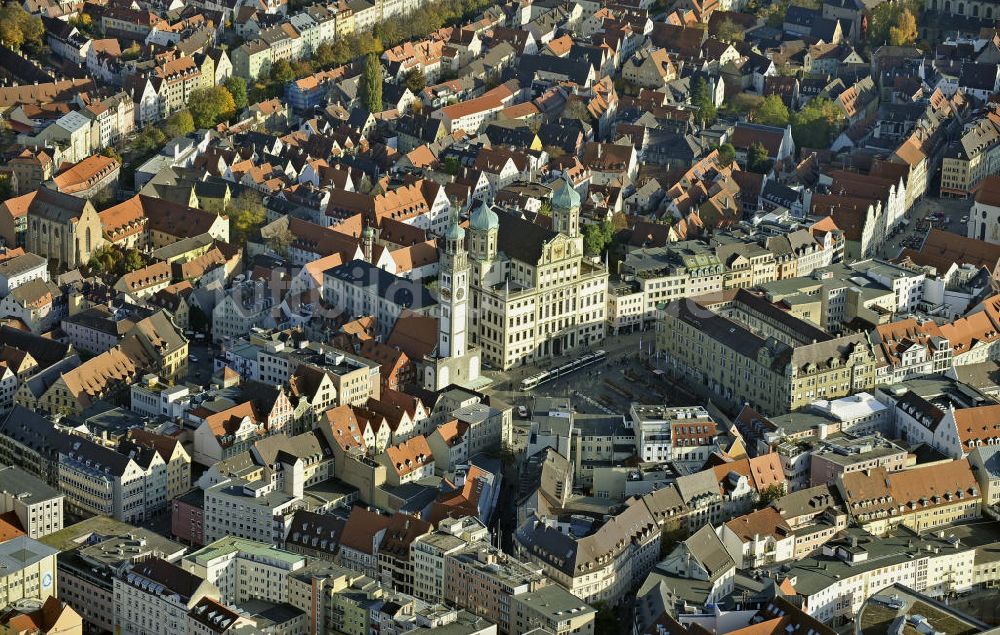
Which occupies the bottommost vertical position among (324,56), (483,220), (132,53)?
(324,56)

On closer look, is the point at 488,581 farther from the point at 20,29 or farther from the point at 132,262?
the point at 20,29

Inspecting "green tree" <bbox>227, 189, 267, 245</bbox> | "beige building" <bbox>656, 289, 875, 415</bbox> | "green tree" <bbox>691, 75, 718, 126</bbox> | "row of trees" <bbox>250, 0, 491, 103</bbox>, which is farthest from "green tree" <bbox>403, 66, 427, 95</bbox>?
"beige building" <bbox>656, 289, 875, 415</bbox>

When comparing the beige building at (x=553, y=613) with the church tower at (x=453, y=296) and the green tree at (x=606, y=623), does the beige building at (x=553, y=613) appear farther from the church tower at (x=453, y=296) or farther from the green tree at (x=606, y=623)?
the church tower at (x=453, y=296)

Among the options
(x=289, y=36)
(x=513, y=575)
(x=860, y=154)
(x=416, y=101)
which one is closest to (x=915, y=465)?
(x=513, y=575)

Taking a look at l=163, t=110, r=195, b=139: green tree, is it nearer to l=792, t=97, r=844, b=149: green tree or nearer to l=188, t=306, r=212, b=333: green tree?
l=188, t=306, r=212, b=333: green tree

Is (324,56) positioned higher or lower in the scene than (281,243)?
higher

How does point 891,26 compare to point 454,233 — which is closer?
point 454,233

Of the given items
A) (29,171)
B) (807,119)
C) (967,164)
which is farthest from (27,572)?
(807,119)
